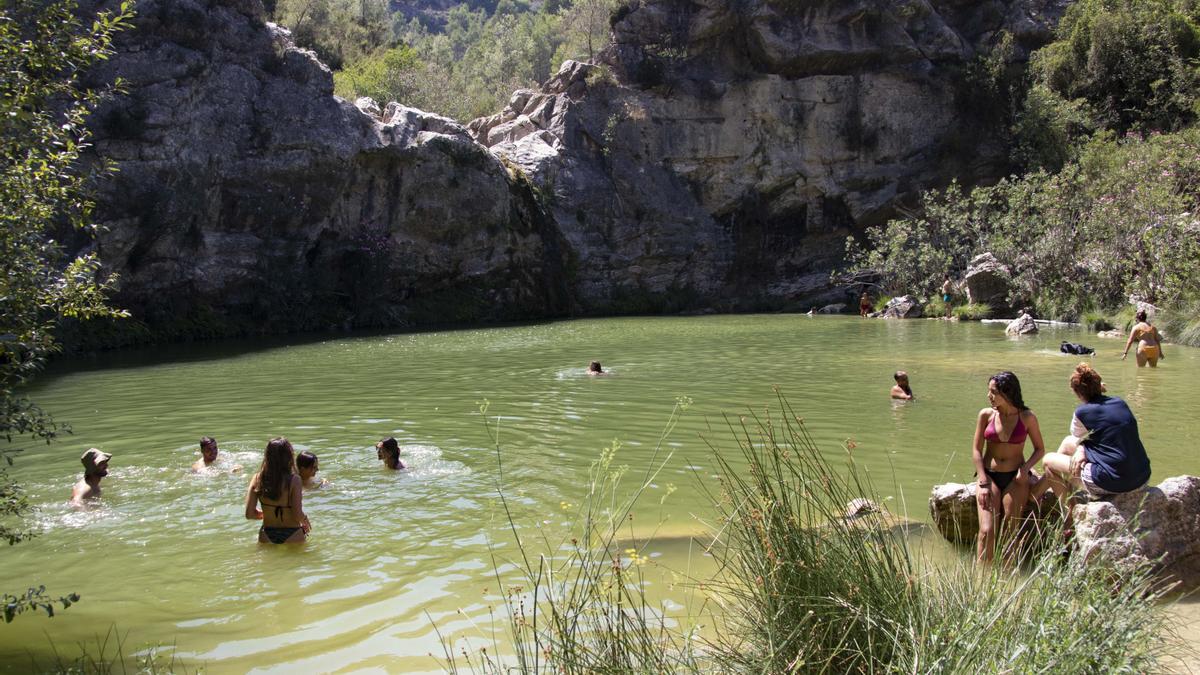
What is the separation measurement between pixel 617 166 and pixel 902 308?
50.8 ft

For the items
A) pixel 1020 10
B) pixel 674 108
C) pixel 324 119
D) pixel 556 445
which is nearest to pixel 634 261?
pixel 674 108

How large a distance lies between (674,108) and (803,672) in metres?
40.0

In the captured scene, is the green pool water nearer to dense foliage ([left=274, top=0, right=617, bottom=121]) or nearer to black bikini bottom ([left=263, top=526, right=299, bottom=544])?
black bikini bottom ([left=263, top=526, right=299, bottom=544])

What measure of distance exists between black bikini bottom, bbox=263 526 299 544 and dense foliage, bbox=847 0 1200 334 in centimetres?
2039

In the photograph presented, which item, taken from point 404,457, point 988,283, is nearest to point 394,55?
point 988,283

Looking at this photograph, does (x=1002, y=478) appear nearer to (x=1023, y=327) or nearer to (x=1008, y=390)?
(x=1008, y=390)

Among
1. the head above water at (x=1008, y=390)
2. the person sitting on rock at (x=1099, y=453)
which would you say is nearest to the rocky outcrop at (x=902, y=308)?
the person sitting on rock at (x=1099, y=453)

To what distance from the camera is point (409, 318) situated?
34.4 m

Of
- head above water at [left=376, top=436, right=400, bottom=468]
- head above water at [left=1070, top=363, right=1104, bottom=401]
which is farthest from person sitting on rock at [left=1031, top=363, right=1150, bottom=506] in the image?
head above water at [left=376, top=436, right=400, bottom=468]

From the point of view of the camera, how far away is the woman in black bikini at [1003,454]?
5344 mm

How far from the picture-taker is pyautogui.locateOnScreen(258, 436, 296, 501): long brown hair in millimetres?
6297

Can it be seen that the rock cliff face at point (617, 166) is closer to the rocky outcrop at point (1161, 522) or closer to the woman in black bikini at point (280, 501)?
the woman in black bikini at point (280, 501)

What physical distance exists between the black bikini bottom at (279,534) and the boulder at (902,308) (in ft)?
96.0

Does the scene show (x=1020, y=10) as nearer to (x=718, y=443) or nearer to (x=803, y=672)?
(x=718, y=443)
